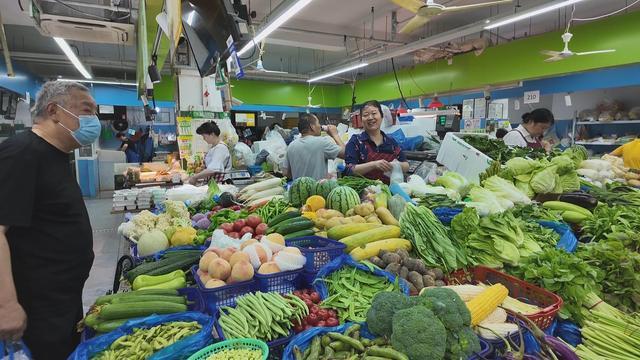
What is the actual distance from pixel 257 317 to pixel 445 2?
893 centimetres

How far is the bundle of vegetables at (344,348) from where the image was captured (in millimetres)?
1457

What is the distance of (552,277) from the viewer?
2.04 m

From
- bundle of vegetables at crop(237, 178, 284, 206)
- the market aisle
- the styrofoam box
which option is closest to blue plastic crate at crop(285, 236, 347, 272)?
bundle of vegetables at crop(237, 178, 284, 206)

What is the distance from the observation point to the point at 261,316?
1.66m

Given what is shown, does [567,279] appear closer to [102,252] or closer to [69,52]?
[102,252]

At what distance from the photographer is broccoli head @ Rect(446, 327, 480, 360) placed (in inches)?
57.2

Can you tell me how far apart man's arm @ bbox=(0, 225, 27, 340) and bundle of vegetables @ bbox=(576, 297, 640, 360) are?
2.64 m

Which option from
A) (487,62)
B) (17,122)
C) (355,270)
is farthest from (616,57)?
(17,122)

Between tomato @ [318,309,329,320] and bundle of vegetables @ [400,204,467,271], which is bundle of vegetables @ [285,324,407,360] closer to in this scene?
tomato @ [318,309,329,320]

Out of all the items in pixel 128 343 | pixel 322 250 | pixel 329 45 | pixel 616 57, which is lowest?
pixel 128 343

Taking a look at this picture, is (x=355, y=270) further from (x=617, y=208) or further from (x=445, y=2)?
(x=445, y=2)

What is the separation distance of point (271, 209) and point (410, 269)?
4.88 feet

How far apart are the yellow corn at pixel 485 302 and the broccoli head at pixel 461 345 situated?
7.6 inches

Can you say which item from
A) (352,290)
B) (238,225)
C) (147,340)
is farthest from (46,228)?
(352,290)
